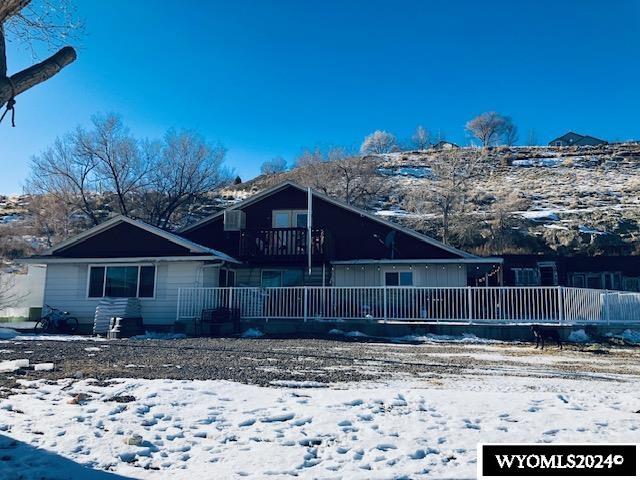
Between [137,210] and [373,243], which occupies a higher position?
[137,210]

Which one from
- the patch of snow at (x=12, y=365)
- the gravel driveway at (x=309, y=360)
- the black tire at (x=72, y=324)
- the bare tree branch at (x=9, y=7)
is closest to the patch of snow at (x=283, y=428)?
the gravel driveway at (x=309, y=360)

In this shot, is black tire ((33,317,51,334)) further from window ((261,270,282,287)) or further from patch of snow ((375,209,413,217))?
patch of snow ((375,209,413,217))

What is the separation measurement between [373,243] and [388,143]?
62382mm

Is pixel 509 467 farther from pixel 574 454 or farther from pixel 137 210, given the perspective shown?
pixel 137 210

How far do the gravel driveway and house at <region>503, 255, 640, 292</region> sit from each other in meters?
15.7

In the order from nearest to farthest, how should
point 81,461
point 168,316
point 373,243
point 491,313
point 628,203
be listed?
point 81,461 → point 491,313 → point 168,316 → point 373,243 → point 628,203

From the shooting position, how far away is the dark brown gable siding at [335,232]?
70.1 feet

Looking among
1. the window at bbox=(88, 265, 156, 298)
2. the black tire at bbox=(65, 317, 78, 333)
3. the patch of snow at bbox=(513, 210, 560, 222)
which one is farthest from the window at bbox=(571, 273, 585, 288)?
the black tire at bbox=(65, 317, 78, 333)

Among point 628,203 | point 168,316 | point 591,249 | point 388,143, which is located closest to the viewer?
point 168,316

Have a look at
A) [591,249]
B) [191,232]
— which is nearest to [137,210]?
[191,232]

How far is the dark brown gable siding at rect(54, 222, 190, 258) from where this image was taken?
18.9 m

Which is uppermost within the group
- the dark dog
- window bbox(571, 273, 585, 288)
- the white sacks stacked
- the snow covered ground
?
window bbox(571, 273, 585, 288)

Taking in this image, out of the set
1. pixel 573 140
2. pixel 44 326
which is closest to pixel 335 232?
pixel 44 326

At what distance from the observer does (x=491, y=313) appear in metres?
16.8
